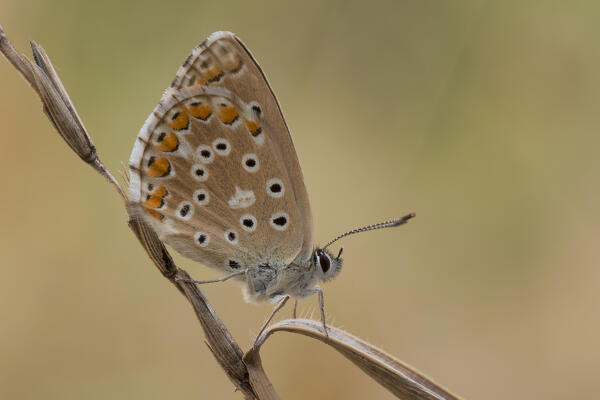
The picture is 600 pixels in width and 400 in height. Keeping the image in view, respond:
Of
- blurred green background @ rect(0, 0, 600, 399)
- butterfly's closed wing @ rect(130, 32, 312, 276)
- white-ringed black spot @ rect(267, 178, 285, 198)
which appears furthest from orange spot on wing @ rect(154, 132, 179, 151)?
blurred green background @ rect(0, 0, 600, 399)

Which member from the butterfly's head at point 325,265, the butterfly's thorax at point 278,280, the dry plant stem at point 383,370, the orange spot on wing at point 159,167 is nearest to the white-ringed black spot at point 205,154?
the orange spot on wing at point 159,167

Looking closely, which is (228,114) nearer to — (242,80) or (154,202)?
(242,80)

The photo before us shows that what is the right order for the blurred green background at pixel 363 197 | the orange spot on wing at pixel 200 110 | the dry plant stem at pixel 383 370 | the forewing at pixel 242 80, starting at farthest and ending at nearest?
the blurred green background at pixel 363 197, the orange spot on wing at pixel 200 110, the forewing at pixel 242 80, the dry plant stem at pixel 383 370

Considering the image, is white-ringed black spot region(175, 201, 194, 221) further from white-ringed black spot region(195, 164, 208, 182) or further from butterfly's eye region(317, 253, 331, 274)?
butterfly's eye region(317, 253, 331, 274)

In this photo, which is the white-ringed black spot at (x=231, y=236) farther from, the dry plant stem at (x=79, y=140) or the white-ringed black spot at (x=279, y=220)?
the dry plant stem at (x=79, y=140)

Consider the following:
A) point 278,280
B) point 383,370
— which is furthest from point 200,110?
point 383,370

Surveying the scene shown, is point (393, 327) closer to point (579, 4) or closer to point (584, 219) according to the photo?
point (584, 219)
